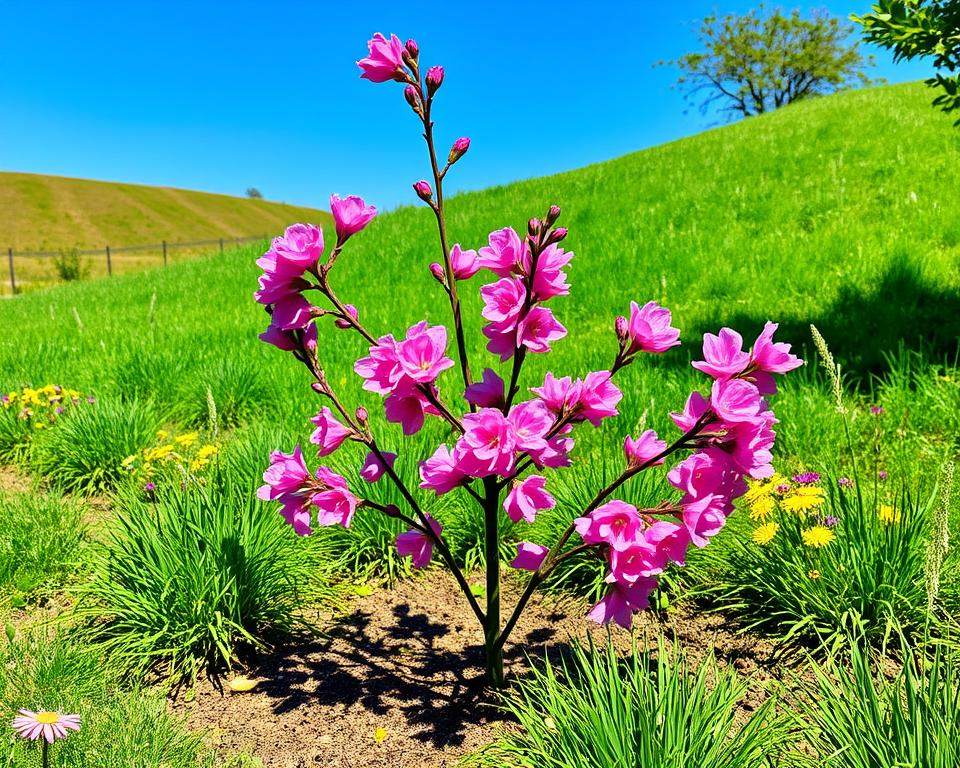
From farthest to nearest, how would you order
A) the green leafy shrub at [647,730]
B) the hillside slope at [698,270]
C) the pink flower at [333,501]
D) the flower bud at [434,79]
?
the hillside slope at [698,270] → the flower bud at [434,79] → the pink flower at [333,501] → the green leafy shrub at [647,730]

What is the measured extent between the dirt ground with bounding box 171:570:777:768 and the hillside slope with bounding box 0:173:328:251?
Answer: 252 feet

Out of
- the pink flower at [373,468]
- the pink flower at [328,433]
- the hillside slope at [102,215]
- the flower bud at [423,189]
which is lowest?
the pink flower at [373,468]

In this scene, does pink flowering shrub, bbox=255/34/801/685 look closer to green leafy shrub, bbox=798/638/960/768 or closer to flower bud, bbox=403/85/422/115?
flower bud, bbox=403/85/422/115

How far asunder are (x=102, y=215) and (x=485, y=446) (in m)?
93.1

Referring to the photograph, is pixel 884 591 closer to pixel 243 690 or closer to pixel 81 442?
pixel 243 690

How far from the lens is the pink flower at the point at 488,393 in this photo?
2.01m

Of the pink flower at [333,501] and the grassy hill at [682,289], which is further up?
the grassy hill at [682,289]

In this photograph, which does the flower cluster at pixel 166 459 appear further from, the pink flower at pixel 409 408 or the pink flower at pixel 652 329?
the pink flower at pixel 652 329

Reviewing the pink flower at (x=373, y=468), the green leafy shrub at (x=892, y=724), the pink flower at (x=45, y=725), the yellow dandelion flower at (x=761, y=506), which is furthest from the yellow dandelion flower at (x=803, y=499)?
the pink flower at (x=45, y=725)

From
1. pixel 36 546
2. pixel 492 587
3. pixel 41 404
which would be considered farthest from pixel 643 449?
pixel 41 404

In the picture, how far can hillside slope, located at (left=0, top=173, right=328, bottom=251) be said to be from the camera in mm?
69375

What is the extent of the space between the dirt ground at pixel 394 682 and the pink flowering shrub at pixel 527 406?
750mm

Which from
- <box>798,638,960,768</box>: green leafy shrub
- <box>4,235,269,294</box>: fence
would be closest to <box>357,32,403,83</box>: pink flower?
<box>798,638,960,768</box>: green leafy shrub

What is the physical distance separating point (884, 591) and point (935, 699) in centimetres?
98
